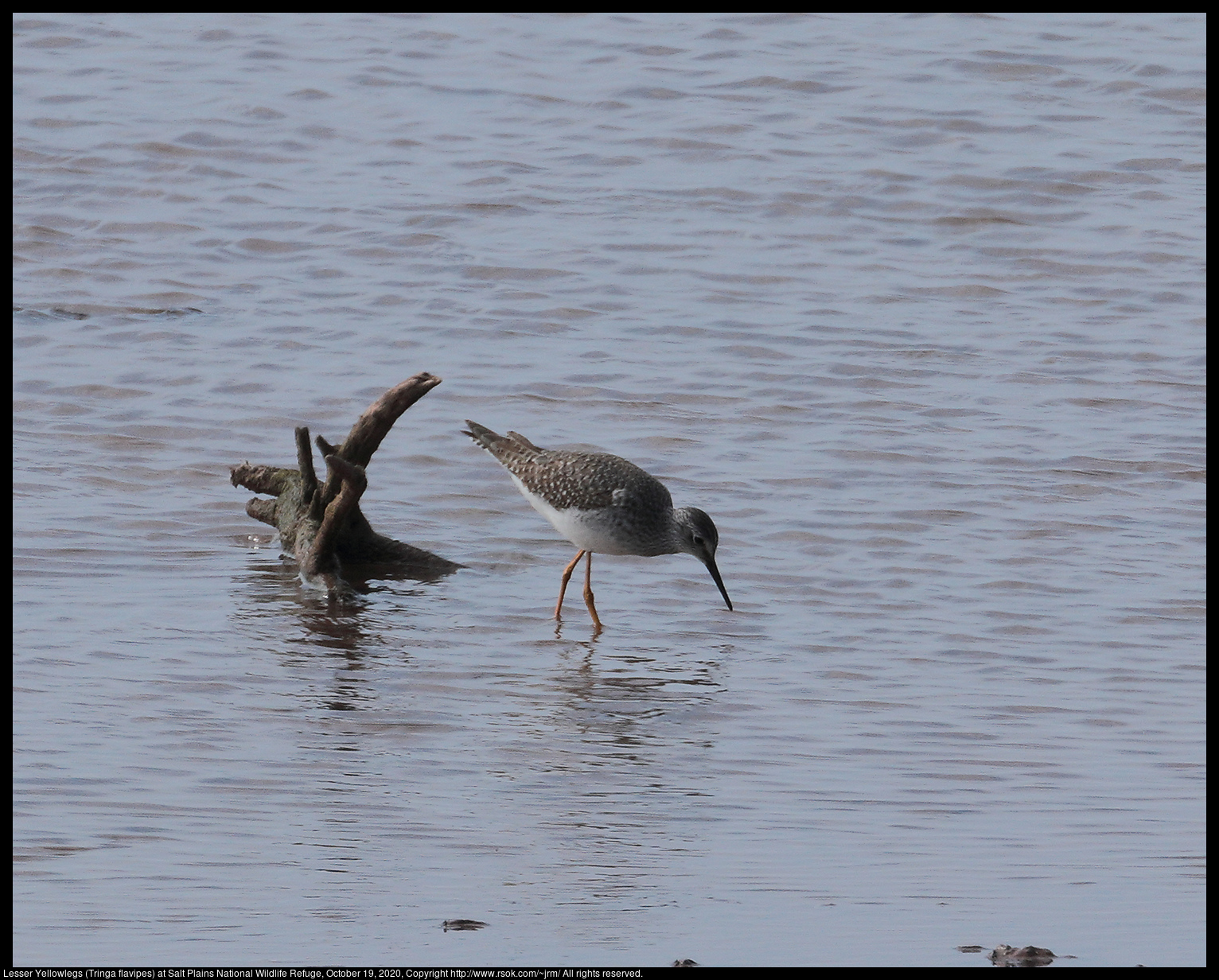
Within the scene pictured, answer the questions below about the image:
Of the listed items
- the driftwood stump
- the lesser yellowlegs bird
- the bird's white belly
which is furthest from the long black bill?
the driftwood stump

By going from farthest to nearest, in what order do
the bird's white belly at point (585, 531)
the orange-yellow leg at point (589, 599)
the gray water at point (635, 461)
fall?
1. the bird's white belly at point (585, 531)
2. the orange-yellow leg at point (589, 599)
3. the gray water at point (635, 461)

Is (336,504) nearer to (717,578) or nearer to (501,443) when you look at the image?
(501,443)

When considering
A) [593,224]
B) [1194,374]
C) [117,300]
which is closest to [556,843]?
[1194,374]

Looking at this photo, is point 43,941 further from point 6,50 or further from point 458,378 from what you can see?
point 458,378

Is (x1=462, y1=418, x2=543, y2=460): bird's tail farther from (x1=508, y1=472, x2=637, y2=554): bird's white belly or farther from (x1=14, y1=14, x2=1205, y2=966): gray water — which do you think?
(x1=14, y1=14, x2=1205, y2=966): gray water

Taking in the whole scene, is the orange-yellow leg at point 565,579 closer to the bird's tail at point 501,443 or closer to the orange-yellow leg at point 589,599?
the orange-yellow leg at point 589,599

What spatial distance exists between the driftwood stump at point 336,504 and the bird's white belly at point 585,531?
2.26 ft

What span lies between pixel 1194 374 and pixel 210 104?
445 inches

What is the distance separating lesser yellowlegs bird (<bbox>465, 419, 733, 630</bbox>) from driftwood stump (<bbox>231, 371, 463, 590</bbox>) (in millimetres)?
734

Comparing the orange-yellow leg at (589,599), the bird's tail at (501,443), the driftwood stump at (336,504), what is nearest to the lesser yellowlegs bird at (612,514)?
the orange-yellow leg at (589,599)

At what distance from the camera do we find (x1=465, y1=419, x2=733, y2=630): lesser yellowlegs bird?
8836 mm

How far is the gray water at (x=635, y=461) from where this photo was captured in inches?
211

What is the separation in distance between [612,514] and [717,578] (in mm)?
625

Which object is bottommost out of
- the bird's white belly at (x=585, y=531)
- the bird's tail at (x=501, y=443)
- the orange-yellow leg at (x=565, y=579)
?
the orange-yellow leg at (x=565, y=579)
